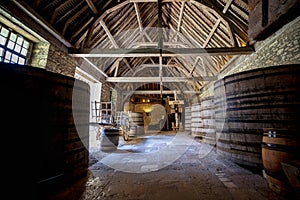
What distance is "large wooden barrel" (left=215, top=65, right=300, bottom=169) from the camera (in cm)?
209

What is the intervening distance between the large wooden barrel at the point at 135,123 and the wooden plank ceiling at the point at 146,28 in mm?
2154

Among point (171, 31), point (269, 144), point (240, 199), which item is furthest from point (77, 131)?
point (171, 31)

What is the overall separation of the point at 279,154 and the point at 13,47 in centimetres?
543

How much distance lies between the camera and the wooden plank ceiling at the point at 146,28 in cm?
443

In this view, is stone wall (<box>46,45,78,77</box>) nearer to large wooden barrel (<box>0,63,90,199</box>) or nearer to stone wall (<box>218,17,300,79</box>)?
large wooden barrel (<box>0,63,90,199</box>)

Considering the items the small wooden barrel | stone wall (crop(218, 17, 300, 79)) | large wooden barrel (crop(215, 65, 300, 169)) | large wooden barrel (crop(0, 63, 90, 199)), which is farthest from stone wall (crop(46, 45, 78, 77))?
stone wall (crop(218, 17, 300, 79))

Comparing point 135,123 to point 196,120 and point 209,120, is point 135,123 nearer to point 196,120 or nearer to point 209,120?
point 196,120

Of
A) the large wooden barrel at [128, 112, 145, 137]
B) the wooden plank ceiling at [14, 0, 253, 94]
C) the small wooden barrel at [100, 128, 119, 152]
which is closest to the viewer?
the small wooden barrel at [100, 128, 119, 152]

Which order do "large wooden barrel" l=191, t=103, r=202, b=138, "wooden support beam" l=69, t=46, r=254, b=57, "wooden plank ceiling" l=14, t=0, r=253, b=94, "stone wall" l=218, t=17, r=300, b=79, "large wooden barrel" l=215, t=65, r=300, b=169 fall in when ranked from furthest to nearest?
"large wooden barrel" l=191, t=103, r=202, b=138, "wooden support beam" l=69, t=46, r=254, b=57, "wooden plank ceiling" l=14, t=0, r=253, b=94, "stone wall" l=218, t=17, r=300, b=79, "large wooden barrel" l=215, t=65, r=300, b=169

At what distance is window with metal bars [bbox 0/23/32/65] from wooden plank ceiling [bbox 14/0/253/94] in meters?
0.76

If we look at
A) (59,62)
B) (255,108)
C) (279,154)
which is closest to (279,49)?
(255,108)

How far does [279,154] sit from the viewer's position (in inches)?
59.6

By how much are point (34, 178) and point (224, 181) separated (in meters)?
2.25

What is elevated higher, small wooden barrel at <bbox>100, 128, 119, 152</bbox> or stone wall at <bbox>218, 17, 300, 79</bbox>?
stone wall at <bbox>218, 17, 300, 79</bbox>
